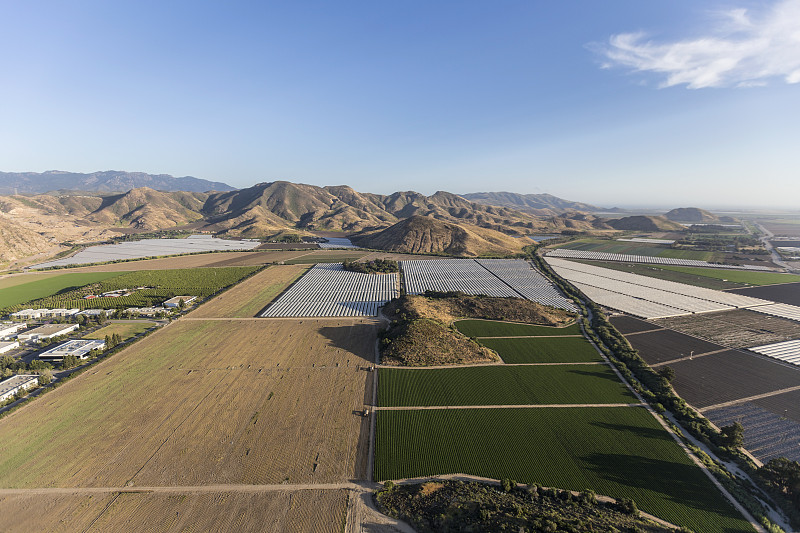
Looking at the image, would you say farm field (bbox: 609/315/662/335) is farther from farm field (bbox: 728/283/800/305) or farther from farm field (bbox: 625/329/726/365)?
farm field (bbox: 728/283/800/305)

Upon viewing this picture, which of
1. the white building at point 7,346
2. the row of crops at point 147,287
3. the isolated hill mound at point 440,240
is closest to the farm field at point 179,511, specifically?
the white building at point 7,346

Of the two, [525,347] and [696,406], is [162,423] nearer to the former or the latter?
[525,347]

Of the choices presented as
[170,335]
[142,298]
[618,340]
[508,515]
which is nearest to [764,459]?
[618,340]

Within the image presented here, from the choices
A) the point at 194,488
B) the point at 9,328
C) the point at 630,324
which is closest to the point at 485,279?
the point at 630,324

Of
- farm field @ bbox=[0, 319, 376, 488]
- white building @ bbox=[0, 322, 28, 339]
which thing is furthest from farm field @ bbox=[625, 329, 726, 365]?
white building @ bbox=[0, 322, 28, 339]

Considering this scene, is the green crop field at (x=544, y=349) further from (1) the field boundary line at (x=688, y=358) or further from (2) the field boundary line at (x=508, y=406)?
(2) the field boundary line at (x=508, y=406)
